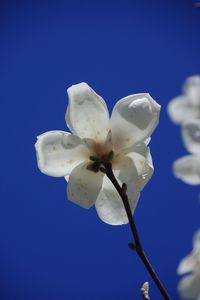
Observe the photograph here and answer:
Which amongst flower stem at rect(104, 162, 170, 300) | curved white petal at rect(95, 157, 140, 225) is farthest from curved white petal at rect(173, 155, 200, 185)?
curved white petal at rect(95, 157, 140, 225)

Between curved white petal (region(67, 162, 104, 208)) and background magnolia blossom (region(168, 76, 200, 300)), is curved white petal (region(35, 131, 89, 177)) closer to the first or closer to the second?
curved white petal (region(67, 162, 104, 208))

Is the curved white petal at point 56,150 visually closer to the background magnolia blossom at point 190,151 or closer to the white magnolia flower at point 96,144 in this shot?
the white magnolia flower at point 96,144

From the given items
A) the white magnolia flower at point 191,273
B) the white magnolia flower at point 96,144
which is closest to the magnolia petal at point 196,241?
the white magnolia flower at point 191,273

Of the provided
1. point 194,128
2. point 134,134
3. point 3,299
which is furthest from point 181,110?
point 3,299

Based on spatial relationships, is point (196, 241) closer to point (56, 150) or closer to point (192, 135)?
point (192, 135)

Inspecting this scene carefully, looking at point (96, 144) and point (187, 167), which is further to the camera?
point (96, 144)

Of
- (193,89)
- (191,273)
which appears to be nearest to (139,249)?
(191,273)
